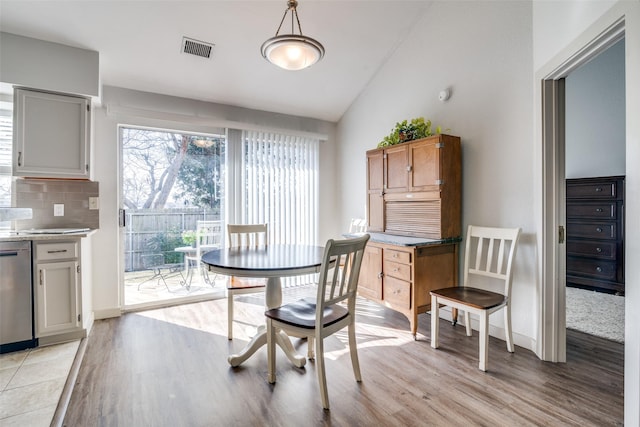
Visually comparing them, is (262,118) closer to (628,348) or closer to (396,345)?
(396,345)

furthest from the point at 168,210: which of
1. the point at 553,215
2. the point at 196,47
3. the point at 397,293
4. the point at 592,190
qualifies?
the point at 592,190

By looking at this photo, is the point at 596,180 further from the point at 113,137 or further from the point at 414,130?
the point at 113,137

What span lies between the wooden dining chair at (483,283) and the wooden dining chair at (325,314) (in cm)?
87

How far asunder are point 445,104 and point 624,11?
172 centimetres

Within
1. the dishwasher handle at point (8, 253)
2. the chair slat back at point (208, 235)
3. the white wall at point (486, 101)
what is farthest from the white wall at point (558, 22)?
the dishwasher handle at point (8, 253)

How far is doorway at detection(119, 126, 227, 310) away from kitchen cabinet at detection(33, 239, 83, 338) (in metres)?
0.80

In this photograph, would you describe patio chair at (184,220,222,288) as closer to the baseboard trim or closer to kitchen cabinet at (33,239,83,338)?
kitchen cabinet at (33,239,83,338)

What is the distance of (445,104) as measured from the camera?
3193 mm

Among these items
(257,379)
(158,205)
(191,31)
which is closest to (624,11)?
(257,379)

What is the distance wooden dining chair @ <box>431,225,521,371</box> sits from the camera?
2.22 m

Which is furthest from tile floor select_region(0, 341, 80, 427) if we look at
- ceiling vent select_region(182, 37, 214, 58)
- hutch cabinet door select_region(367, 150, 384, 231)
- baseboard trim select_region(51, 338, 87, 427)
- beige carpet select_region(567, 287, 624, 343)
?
beige carpet select_region(567, 287, 624, 343)

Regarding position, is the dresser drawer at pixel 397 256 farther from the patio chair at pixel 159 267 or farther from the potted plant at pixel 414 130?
the patio chair at pixel 159 267

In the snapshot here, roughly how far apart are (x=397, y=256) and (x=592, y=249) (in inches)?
125

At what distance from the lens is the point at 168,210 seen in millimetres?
3711
